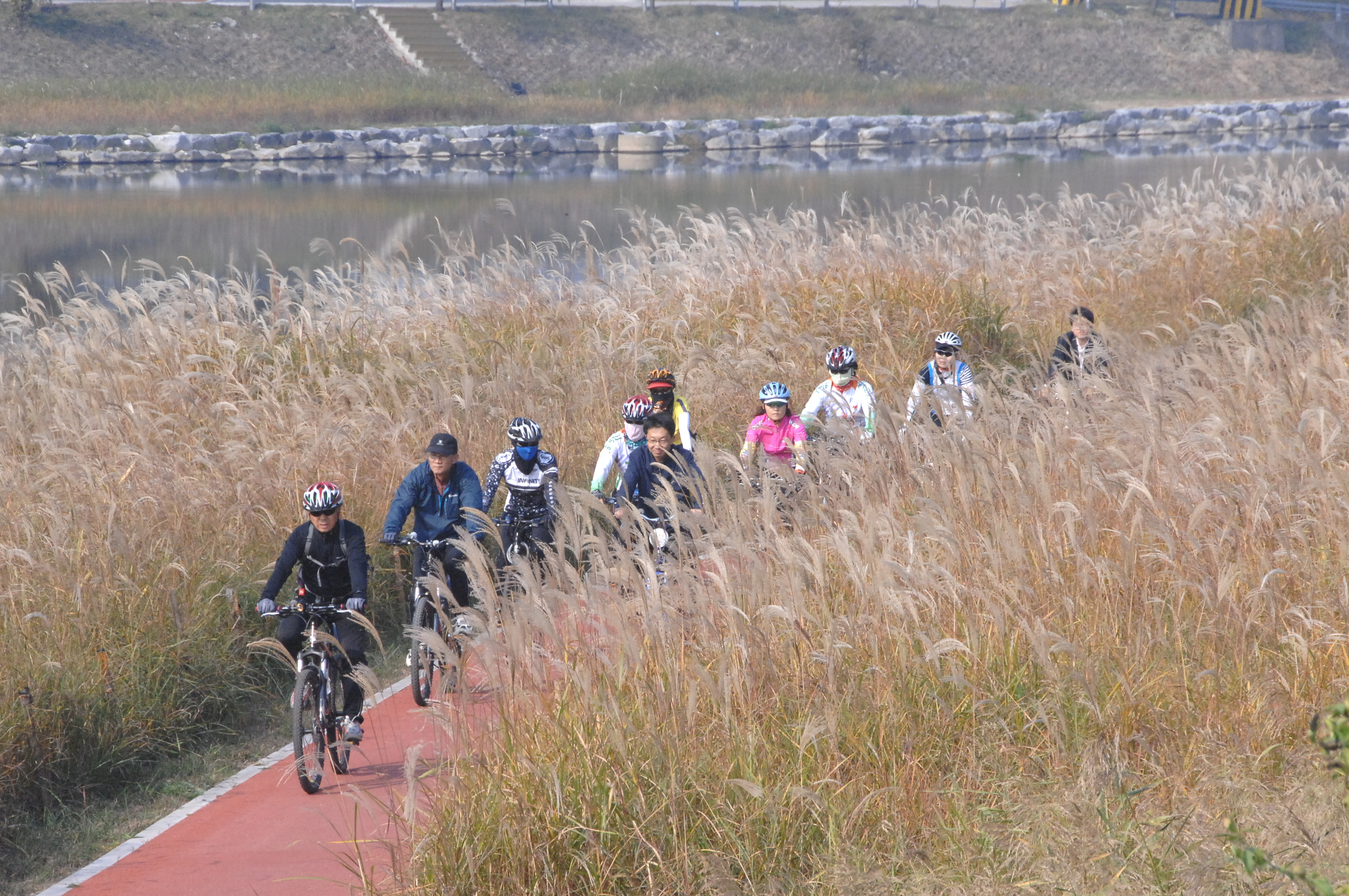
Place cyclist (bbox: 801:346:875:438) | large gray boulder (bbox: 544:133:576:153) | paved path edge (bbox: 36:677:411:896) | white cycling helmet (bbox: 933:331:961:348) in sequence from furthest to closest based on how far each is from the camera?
large gray boulder (bbox: 544:133:576:153)
white cycling helmet (bbox: 933:331:961:348)
cyclist (bbox: 801:346:875:438)
paved path edge (bbox: 36:677:411:896)

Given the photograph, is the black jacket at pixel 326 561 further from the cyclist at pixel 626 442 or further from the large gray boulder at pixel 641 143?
the large gray boulder at pixel 641 143

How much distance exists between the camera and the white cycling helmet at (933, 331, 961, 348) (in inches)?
420

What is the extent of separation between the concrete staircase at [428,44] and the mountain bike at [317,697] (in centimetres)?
5774

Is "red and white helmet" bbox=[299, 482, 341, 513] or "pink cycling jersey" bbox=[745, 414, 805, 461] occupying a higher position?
"red and white helmet" bbox=[299, 482, 341, 513]

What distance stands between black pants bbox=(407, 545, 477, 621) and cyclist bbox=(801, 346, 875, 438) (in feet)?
9.71

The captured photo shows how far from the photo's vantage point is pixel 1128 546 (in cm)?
570

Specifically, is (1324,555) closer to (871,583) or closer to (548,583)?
(871,583)

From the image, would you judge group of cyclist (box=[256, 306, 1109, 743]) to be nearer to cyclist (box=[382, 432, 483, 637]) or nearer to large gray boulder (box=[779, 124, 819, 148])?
cyclist (box=[382, 432, 483, 637])

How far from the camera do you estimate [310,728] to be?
6.86 metres

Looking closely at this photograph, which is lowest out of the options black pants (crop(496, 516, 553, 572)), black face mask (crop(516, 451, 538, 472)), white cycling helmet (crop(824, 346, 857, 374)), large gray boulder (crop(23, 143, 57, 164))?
black pants (crop(496, 516, 553, 572))

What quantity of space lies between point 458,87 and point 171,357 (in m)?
51.0

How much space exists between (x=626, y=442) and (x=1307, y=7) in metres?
92.3

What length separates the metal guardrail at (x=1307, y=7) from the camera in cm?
8550

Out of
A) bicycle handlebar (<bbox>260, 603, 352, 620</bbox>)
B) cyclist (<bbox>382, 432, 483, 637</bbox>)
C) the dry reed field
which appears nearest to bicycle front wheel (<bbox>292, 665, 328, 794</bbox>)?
bicycle handlebar (<bbox>260, 603, 352, 620</bbox>)
